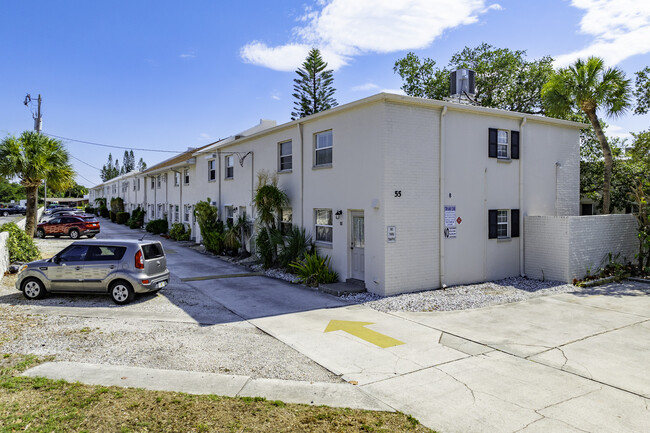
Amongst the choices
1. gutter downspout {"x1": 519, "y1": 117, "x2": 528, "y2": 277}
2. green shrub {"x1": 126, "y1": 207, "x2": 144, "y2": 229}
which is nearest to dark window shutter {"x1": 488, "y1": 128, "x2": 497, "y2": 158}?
gutter downspout {"x1": 519, "y1": 117, "x2": 528, "y2": 277}

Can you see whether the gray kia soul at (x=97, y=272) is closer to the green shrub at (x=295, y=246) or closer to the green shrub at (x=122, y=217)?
the green shrub at (x=295, y=246)

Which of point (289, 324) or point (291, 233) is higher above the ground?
point (291, 233)

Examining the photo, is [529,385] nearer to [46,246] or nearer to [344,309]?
[344,309]

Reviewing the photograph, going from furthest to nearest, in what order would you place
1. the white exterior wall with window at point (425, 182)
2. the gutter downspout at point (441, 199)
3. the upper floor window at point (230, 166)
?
the upper floor window at point (230, 166), the gutter downspout at point (441, 199), the white exterior wall with window at point (425, 182)

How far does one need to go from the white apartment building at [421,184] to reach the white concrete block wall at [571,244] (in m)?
0.45

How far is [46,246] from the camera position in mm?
22047

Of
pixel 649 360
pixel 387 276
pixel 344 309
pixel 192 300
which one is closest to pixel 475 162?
pixel 387 276

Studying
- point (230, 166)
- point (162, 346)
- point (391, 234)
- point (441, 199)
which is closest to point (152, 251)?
point (162, 346)

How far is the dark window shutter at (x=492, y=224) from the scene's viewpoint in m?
13.9

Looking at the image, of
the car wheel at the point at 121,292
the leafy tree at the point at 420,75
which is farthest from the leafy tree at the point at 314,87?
the car wheel at the point at 121,292

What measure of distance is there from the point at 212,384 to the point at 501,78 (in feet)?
95.0

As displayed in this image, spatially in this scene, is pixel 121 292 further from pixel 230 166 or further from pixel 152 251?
pixel 230 166

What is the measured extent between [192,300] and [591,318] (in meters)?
9.88

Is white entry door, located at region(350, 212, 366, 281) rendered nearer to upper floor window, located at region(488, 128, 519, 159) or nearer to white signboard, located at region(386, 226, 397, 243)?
white signboard, located at region(386, 226, 397, 243)
